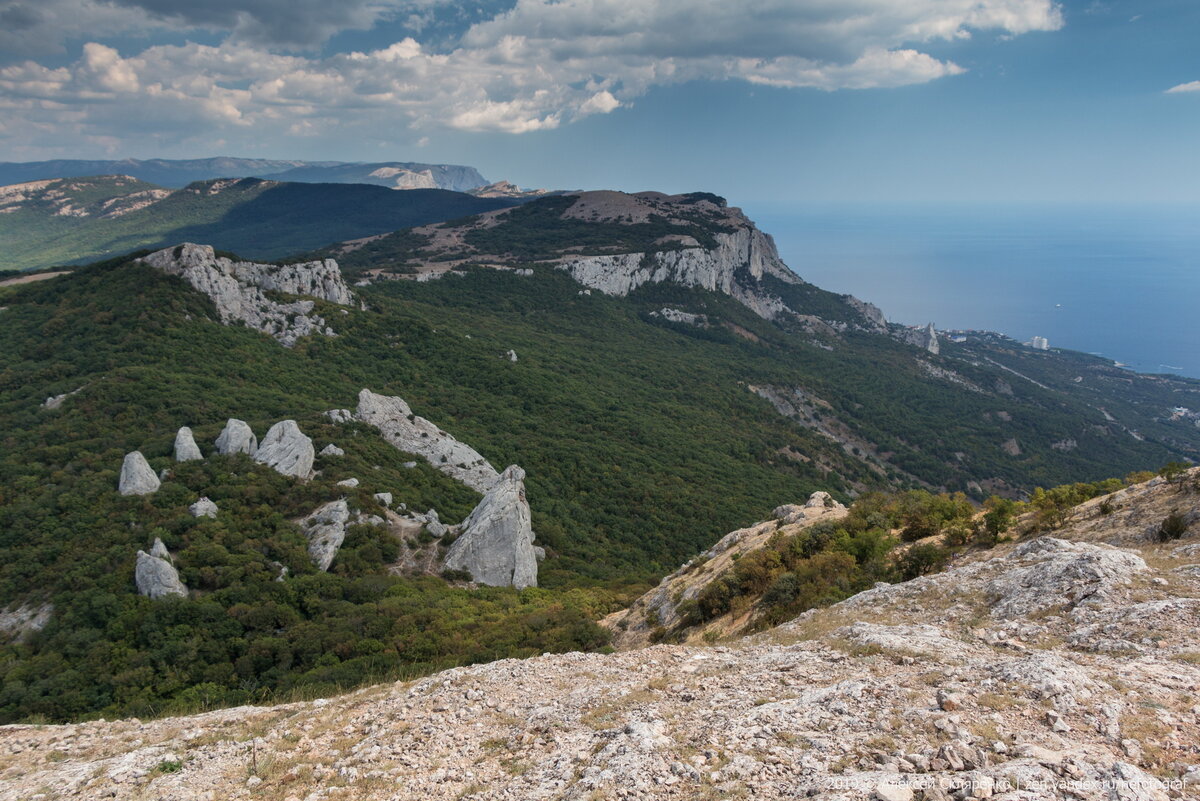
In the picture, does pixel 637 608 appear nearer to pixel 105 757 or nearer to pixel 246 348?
pixel 105 757

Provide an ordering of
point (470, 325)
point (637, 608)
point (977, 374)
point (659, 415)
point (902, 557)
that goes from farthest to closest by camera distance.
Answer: point (977, 374), point (470, 325), point (659, 415), point (637, 608), point (902, 557)

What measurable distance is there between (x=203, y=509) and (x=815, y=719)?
108 ft

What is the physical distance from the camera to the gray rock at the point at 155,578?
24.7 metres

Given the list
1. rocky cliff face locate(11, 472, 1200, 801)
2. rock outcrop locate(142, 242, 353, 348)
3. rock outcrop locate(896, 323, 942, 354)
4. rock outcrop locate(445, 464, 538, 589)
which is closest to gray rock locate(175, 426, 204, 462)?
rock outcrop locate(445, 464, 538, 589)

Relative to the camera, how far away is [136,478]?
30.6 metres

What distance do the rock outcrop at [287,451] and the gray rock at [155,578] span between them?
10146mm

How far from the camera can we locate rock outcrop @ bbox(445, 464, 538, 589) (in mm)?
33594

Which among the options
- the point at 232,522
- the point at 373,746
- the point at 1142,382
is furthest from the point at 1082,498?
the point at 1142,382

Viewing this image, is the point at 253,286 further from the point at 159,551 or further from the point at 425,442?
the point at 159,551

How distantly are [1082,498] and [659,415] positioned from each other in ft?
200

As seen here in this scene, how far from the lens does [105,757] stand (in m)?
10.9

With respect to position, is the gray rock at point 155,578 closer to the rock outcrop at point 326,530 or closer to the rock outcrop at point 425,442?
the rock outcrop at point 326,530

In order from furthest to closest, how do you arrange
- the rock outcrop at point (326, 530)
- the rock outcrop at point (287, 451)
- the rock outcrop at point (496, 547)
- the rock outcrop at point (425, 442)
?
the rock outcrop at point (425, 442) < the rock outcrop at point (287, 451) < the rock outcrop at point (496, 547) < the rock outcrop at point (326, 530)

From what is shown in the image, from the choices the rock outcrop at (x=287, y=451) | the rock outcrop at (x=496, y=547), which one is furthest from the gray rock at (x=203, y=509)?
the rock outcrop at (x=496, y=547)
